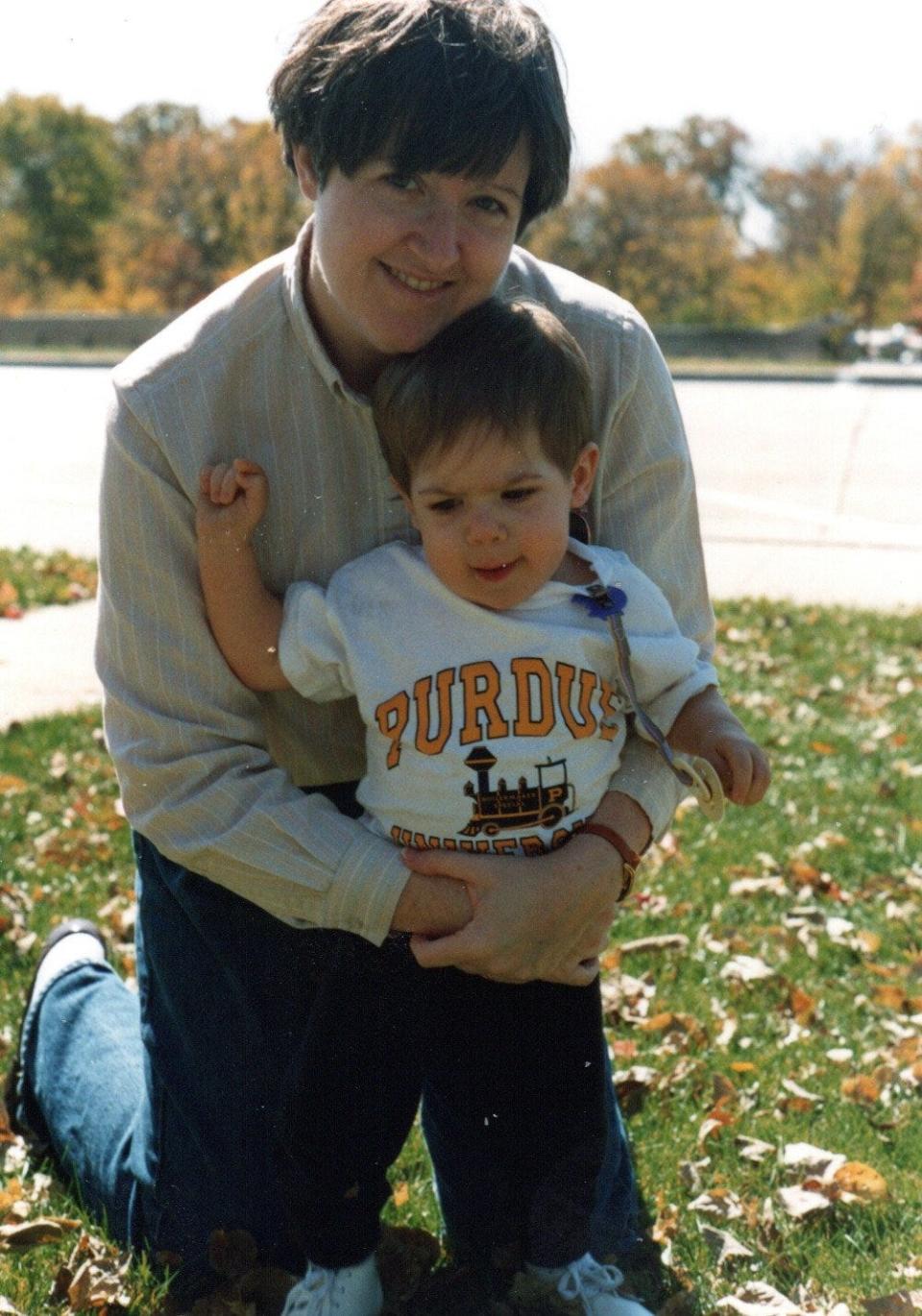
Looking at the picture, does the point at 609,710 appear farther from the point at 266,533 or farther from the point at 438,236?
the point at 438,236

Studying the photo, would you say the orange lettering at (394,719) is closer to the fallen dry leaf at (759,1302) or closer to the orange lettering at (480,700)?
the orange lettering at (480,700)

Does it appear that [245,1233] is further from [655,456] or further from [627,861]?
[655,456]

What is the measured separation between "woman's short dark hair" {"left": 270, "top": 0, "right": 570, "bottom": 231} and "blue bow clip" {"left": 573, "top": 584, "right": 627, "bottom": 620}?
627 millimetres

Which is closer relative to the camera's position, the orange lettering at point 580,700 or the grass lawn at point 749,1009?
the orange lettering at point 580,700

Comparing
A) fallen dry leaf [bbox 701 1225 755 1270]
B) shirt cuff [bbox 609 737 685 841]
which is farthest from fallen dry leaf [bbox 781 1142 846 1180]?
shirt cuff [bbox 609 737 685 841]

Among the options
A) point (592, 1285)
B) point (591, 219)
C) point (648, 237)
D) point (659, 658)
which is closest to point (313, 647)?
point (659, 658)

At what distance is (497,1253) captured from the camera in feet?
9.05

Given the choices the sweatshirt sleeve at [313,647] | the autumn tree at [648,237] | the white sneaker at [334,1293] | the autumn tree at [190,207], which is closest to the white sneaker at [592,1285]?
the white sneaker at [334,1293]

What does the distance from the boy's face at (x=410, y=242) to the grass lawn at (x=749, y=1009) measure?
156 centimetres

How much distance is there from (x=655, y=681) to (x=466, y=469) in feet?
1.44

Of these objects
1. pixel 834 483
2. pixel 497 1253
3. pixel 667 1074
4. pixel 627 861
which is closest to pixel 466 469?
pixel 627 861

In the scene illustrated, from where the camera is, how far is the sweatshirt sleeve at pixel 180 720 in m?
2.49

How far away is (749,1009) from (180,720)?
6.03 ft

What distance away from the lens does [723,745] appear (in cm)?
245
